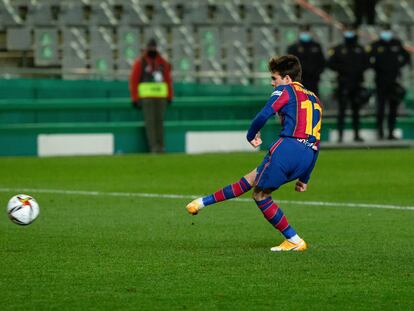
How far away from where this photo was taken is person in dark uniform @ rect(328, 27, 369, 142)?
80.4ft

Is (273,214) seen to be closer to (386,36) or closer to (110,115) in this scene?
(110,115)

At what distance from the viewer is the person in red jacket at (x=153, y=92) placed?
22703 millimetres

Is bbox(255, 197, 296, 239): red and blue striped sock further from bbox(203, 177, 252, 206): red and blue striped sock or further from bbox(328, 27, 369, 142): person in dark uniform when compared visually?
bbox(328, 27, 369, 142): person in dark uniform

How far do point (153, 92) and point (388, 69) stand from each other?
15.9ft

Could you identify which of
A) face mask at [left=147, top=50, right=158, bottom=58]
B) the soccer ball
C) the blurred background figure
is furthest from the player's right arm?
the blurred background figure

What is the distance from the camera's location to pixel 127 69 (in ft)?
86.5

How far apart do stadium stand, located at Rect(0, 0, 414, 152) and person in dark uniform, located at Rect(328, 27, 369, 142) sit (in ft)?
4.20

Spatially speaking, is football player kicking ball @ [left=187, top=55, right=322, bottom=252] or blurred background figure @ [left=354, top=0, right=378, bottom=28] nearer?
football player kicking ball @ [left=187, top=55, right=322, bottom=252]

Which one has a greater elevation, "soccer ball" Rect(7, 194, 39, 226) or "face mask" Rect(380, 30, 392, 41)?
"face mask" Rect(380, 30, 392, 41)

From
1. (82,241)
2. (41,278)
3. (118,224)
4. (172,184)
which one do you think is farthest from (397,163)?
(41,278)

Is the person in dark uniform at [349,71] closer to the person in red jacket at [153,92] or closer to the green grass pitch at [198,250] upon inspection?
the person in red jacket at [153,92]

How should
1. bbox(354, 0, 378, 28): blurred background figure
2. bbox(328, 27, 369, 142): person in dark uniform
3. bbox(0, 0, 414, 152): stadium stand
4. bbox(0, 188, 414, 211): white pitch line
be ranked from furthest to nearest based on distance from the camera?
bbox(354, 0, 378, 28): blurred background figure, bbox(328, 27, 369, 142): person in dark uniform, bbox(0, 0, 414, 152): stadium stand, bbox(0, 188, 414, 211): white pitch line

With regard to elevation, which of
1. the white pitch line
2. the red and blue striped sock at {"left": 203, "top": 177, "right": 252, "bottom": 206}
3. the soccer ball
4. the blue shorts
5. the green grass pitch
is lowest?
Answer: the white pitch line

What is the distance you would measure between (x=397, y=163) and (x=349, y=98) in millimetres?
4657
